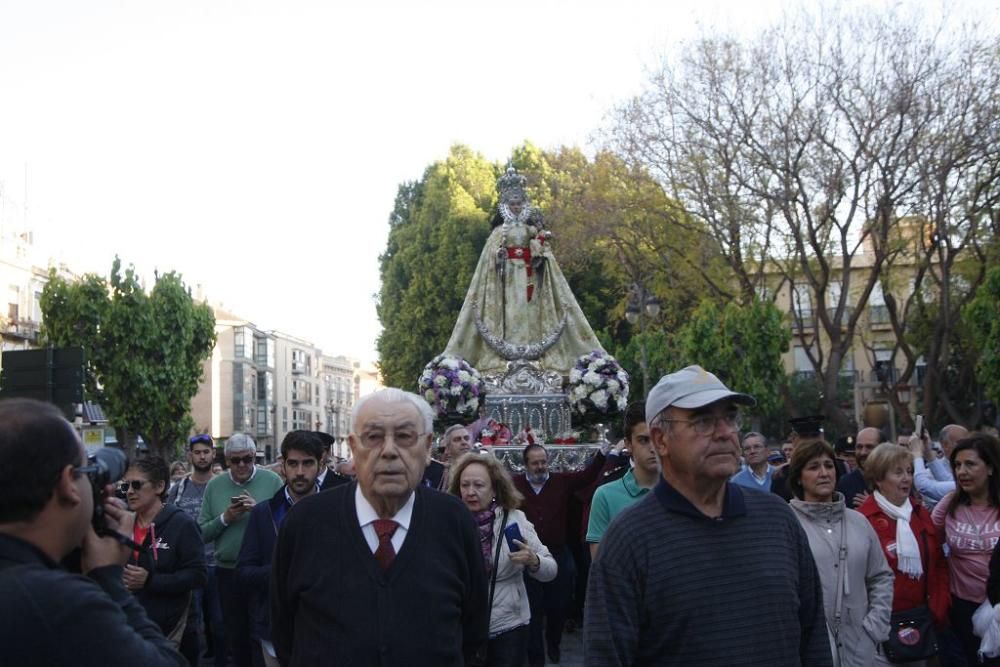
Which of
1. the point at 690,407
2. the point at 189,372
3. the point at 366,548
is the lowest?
the point at 366,548

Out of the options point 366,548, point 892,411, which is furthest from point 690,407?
point 892,411

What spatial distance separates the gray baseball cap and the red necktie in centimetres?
105

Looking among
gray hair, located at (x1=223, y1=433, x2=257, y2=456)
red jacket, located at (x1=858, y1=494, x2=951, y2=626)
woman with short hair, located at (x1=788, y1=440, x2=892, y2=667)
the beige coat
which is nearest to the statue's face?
gray hair, located at (x1=223, y1=433, x2=257, y2=456)

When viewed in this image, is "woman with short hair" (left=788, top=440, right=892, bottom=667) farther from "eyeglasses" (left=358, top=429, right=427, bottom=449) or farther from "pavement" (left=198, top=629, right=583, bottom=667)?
"pavement" (left=198, top=629, right=583, bottom=667)

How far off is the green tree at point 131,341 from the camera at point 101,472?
131 ft

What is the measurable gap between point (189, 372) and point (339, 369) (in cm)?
8344

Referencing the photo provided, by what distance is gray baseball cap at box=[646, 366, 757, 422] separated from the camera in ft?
12.4

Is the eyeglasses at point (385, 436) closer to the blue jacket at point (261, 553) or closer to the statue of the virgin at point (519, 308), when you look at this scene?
the blue jacket at point (261, 553)

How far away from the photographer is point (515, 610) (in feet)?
20.5

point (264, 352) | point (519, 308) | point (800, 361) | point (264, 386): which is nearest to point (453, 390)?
point (519, 308)

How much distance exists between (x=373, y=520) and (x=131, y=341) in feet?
129

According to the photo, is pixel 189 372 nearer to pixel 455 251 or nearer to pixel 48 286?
pixel 48 286

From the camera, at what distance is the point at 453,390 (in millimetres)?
14578

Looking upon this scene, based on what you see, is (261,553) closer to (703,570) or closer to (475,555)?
(475,555)
